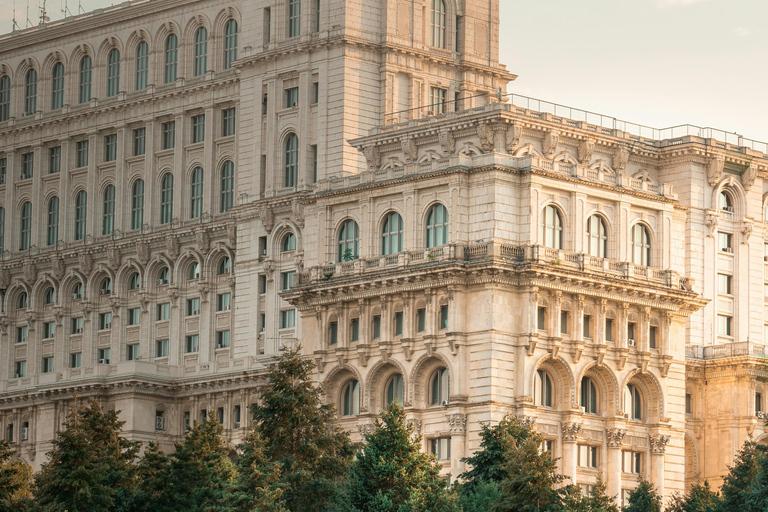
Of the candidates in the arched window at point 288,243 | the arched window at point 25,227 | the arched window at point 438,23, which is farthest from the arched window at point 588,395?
the arched window at point 25,227

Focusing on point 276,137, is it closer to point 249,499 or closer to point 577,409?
point 577,409

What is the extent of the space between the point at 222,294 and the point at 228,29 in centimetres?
1916

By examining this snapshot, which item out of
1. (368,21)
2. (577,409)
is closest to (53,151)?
(368,21)

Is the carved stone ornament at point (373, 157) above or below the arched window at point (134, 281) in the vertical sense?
above

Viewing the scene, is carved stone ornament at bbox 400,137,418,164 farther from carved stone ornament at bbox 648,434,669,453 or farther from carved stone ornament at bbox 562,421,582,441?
carved stone ornament at bbox 648,434,669,453

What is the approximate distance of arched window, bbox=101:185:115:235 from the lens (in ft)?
557

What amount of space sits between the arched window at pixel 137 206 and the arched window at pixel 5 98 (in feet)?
55.4

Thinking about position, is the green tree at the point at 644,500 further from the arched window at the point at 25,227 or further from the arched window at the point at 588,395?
the arched window at the point at 25,227

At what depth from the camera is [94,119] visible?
565ft

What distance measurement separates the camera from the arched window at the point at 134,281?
16625cm

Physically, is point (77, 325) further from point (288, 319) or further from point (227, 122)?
point (288, 319)

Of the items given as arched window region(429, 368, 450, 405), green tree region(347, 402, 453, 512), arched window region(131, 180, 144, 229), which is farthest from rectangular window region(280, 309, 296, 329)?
green tree region(347, 402, 453, 512)

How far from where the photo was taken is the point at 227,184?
161m

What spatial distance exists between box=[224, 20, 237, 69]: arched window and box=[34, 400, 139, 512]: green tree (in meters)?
46.8
